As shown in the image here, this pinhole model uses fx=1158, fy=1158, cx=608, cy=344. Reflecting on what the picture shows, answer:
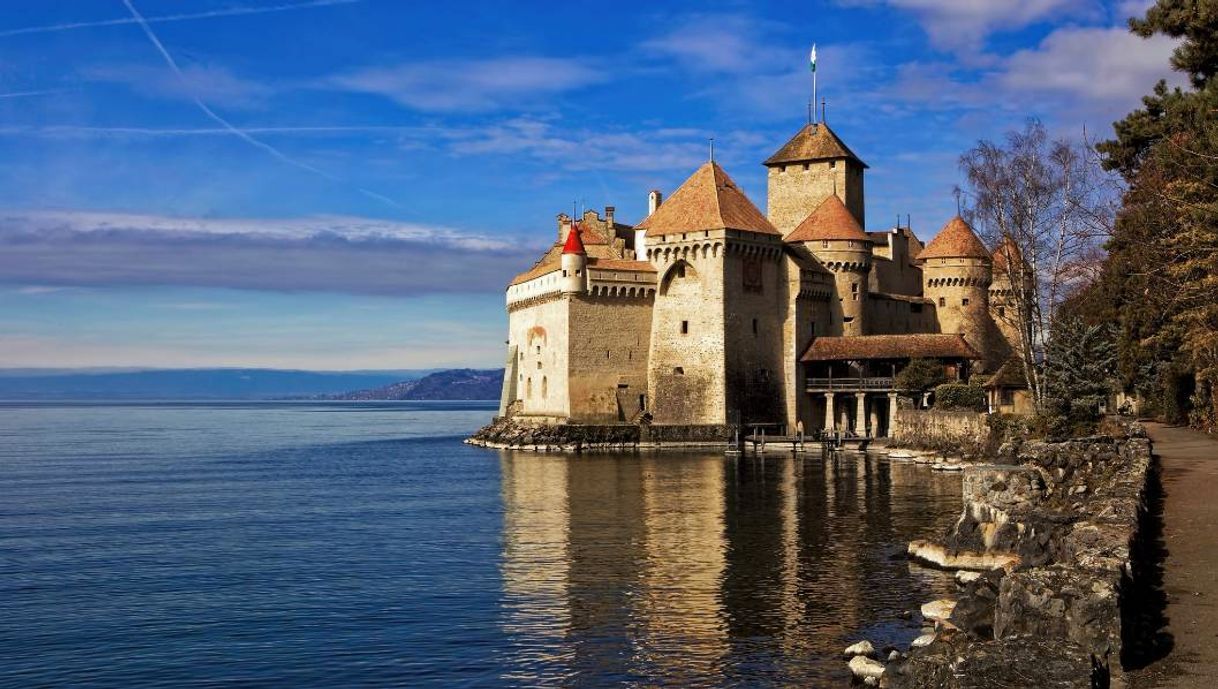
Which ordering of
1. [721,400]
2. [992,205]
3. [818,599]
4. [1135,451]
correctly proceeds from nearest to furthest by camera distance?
[818,599] < [1135,451] < [992,205] < [721,400]

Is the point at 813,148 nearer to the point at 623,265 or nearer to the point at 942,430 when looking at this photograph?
the point at 623,265

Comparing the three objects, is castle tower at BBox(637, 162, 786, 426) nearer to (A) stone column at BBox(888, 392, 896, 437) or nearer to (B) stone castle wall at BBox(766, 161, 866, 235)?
(A) stone column at BBox(888, 392, 896, 437)

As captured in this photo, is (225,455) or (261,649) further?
(225,455)

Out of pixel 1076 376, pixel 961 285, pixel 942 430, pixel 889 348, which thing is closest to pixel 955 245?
pixel 961 285

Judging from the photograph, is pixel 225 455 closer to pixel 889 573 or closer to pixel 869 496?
pixel 869 496

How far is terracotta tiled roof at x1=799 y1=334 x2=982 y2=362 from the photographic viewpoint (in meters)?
56.4

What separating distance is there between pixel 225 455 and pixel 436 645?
2144 inches

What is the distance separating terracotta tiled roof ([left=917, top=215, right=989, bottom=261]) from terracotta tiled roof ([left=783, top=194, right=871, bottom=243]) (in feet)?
17.1

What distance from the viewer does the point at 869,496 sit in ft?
114

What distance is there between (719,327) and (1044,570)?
45.0 m

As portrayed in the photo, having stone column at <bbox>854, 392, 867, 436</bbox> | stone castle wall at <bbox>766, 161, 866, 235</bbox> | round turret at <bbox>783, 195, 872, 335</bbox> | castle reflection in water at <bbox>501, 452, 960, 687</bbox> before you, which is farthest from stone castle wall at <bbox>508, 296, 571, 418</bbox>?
castle reflection in water at <bbox>501, 452, 960, 687</bbox>

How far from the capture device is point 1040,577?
40.3 feet

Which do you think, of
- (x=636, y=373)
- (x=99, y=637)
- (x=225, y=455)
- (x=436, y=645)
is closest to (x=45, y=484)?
(x=225, y=455)

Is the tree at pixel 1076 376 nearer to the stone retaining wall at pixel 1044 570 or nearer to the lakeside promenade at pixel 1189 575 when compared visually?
the stone retaining wall at pixel 1044 570
